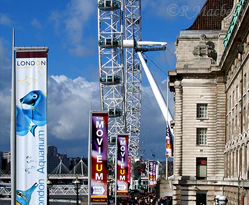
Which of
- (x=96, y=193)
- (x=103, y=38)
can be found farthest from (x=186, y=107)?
(x=103, y=38)

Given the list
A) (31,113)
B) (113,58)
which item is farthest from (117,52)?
(31,113)

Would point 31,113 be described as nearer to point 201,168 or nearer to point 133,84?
point 201,168

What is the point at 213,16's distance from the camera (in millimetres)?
64938

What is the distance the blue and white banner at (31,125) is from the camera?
23625 millimetres

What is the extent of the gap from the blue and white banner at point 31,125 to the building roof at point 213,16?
40979 millimetres

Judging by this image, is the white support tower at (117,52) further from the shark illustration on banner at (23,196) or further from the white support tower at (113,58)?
the shark illustration on banner at (23,196)

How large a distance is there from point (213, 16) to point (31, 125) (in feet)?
142

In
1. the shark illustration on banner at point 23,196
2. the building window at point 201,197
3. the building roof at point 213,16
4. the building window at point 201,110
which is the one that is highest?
the building roof at point 213,16

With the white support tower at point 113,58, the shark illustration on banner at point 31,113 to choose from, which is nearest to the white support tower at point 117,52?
the white support tower at point 113,58

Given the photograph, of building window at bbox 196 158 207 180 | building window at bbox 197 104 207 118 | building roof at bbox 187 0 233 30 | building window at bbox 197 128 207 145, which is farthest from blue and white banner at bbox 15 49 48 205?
building roof at bbox 187 0 233 30

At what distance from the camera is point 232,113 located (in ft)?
166

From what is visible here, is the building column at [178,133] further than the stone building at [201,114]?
Yes

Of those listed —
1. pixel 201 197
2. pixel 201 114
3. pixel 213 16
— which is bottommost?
pixel 201 197

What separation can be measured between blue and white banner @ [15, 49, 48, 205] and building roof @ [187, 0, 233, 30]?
41.0m
